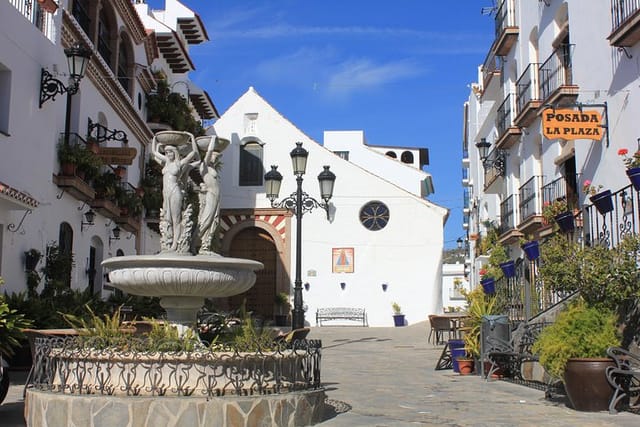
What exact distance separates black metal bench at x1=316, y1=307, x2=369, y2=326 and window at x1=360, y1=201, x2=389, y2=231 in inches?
130

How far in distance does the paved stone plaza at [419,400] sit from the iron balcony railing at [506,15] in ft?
37.5

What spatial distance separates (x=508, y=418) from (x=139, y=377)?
3.92 m

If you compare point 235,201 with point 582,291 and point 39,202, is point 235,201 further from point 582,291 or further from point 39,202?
point 582,291

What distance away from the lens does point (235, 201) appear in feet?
96.5

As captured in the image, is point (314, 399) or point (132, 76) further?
point (132, 76)

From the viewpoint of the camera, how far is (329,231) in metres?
28.6

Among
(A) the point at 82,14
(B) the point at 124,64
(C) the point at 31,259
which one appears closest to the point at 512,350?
(C) the point at 31,259

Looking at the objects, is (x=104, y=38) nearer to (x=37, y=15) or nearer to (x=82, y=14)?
(x=82, y=14)

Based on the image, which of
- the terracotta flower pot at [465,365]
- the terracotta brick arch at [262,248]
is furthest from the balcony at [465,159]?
the terracotta flower pot at [465,365]

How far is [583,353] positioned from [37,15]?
12.4 m

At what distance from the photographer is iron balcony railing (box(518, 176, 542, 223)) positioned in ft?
63.4

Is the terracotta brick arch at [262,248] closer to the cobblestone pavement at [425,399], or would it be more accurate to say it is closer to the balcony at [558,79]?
the cobblestone pavement at [425,399]

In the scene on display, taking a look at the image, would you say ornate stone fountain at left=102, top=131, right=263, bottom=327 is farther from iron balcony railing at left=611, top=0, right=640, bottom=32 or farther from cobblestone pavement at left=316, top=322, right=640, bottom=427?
iron balcony railing at left=611, top=0, right=640, bottom=32

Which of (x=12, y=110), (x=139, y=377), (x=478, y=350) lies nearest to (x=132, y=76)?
(x=12, y=110)
